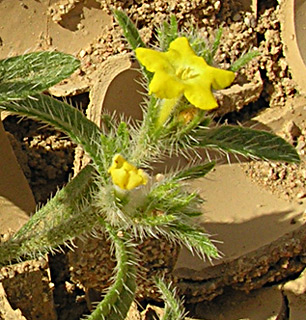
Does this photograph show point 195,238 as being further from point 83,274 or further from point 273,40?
point 273,40

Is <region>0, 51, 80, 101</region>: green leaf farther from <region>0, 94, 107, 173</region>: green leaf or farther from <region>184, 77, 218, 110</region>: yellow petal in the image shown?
<region>184, 77, 218, 110</region>: yellow petal

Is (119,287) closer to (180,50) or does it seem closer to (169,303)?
(169,303)

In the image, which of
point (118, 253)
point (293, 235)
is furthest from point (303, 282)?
point (118, 253)

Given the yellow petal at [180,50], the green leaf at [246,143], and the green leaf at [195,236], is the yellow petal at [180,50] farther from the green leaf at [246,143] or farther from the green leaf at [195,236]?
the green leaf at [195,236]

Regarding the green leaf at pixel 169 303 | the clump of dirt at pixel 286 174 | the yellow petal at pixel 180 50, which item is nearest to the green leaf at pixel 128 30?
the yellow petal at pixel 180 50

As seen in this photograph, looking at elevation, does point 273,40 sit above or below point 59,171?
above

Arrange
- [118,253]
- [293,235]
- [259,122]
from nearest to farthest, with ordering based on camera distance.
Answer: [118,253], [293,235], [259,122]
